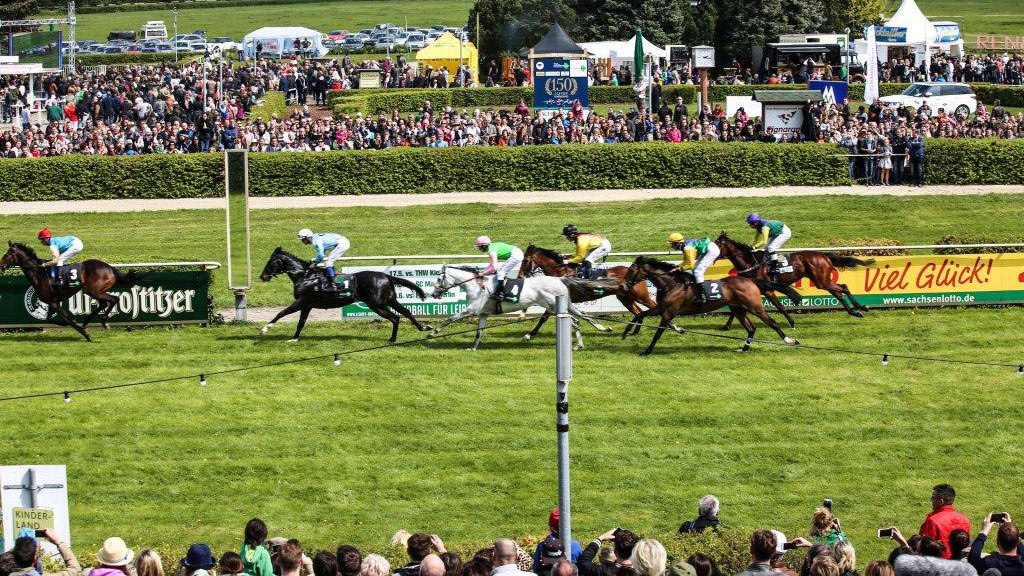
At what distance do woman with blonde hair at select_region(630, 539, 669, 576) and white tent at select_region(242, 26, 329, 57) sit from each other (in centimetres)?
6390

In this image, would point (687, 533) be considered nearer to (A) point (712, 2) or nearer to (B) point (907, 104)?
(B) point (907, 104)

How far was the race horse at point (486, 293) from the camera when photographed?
2241cm

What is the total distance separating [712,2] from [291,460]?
Answer: 57.6m

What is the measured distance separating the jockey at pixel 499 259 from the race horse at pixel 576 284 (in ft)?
2.09

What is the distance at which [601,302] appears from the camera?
24906 mm

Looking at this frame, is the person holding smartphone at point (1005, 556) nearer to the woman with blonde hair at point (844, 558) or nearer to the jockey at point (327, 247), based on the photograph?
the woman with blonde hair at point (844, 558)

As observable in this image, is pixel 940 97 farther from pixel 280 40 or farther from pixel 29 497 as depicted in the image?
pixel 29 497

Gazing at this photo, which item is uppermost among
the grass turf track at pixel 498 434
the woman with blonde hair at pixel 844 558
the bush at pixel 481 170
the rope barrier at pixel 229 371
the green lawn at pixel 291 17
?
the green lawn at pixel 291 17

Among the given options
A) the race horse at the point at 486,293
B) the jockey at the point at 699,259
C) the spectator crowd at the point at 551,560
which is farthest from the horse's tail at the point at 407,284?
the spectator crowd at the point at 551,560

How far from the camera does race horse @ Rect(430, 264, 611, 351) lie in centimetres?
2241

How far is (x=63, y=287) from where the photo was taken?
23.6 m

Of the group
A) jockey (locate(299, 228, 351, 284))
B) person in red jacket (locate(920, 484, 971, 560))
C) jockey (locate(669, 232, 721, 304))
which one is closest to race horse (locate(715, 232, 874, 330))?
jockey (locate(669, 232, 721, 304))

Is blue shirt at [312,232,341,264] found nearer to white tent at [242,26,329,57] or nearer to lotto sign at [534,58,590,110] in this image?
lotto sign at [534,58,590,110]

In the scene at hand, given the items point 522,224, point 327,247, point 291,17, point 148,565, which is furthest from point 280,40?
point 148,565
